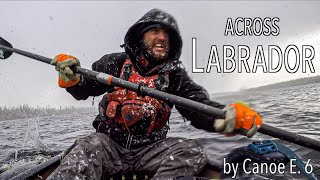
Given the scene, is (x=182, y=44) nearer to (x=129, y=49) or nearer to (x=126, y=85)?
(x=129, y=49)

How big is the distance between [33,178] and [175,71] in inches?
89.0

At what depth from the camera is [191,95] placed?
3924 millimetres

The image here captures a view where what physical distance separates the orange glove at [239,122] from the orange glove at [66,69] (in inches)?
73.7

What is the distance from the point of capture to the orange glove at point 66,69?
3.46 metres

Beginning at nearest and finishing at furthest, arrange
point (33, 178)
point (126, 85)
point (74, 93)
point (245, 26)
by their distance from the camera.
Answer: point (126, 85)
point (33, 178)
point (74, 93)
point (245, 26)

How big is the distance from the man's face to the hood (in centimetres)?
8

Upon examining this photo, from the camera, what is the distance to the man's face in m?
4.13

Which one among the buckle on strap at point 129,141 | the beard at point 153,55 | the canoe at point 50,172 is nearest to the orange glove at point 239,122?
the canoe at point 50,172

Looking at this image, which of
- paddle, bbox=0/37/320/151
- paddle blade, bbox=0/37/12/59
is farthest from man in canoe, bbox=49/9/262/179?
paddle blade, bbox=0/37/12/59

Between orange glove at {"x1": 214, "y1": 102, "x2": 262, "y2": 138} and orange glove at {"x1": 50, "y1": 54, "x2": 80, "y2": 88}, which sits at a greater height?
orange glove at {"x1": 50, "y1": 54, "x2": 80, "y2": 88}

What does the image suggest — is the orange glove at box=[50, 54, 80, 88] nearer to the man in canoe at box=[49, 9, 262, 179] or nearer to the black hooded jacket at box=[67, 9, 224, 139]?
the man in canoe at box=[49, 9, 262, 179]

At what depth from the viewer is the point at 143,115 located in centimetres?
357

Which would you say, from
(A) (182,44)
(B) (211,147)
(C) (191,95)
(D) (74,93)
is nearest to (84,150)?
(D) (74,93)

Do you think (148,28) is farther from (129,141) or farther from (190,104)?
(190,104)
